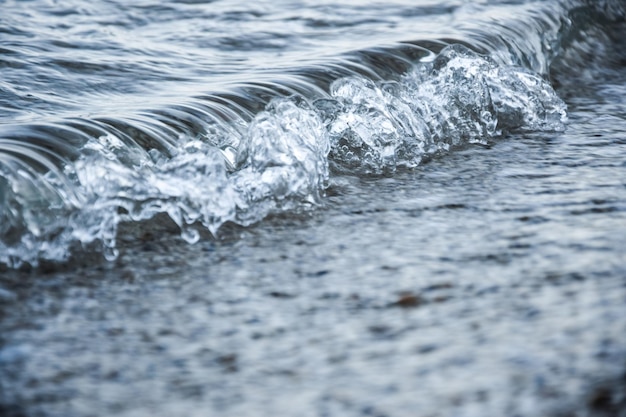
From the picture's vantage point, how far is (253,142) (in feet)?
9.23

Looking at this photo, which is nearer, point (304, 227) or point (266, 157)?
point (304, 227)

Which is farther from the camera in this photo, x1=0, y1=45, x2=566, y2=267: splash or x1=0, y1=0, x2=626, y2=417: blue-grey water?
x1=0, y1=45, x2=566, y2=267: splash

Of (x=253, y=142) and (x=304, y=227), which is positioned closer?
(x=304, y=227)

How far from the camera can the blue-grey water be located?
1.62 meters

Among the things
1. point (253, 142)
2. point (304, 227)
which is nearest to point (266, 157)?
point (253, 142)

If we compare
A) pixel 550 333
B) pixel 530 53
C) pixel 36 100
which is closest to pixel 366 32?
pixel 530 53

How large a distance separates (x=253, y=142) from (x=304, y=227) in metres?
0.50

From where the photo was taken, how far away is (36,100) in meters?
3.32

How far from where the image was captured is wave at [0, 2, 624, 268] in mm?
2430

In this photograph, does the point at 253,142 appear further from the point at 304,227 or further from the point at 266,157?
the point at 304,227

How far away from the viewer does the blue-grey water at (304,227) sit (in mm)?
1622

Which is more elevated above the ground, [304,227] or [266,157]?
[266,157]

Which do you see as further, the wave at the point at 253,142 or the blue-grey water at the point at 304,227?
the wave at the point at 253,142

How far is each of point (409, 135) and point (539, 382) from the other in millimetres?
1715
